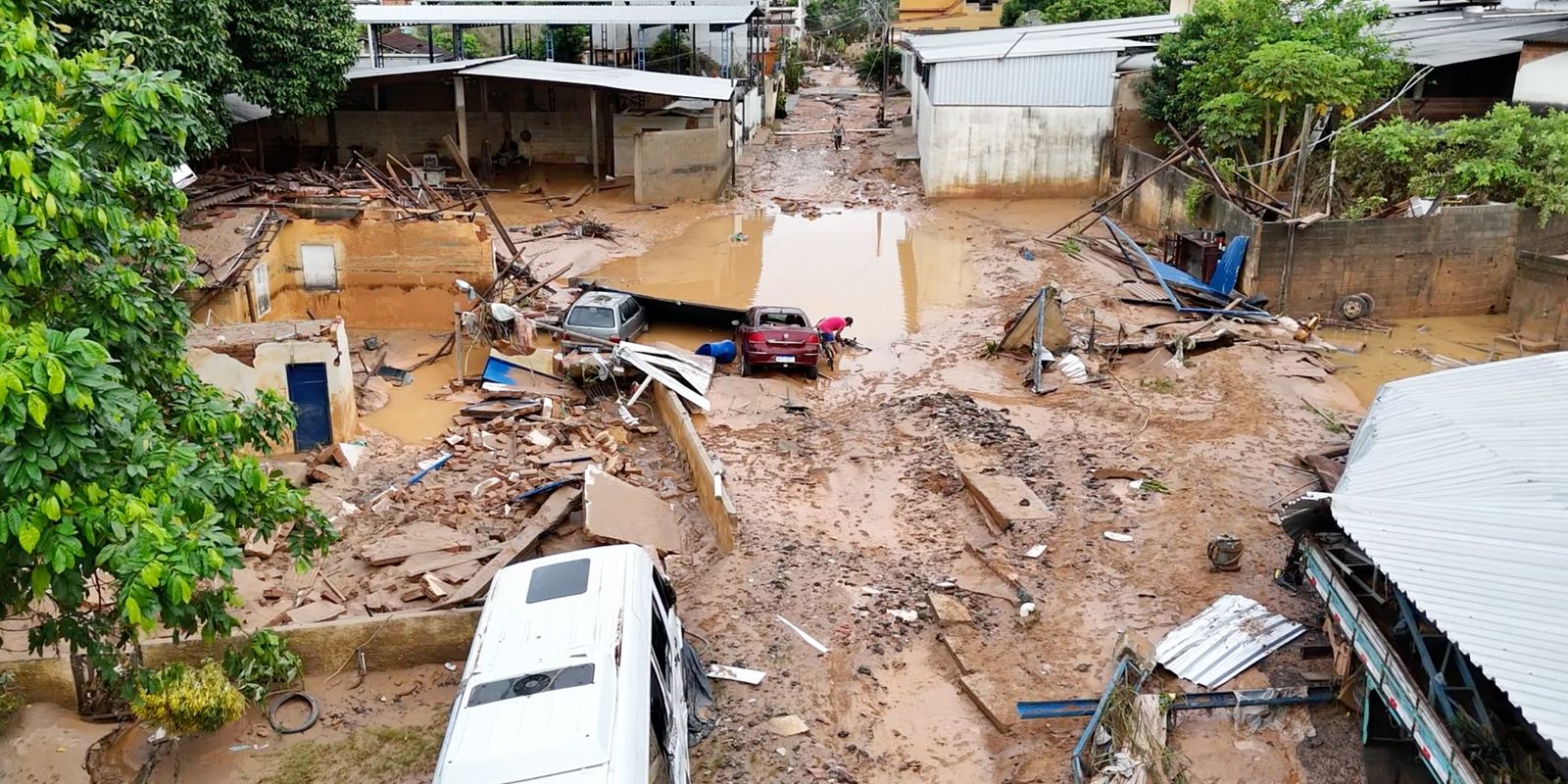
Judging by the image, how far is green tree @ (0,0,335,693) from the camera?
5074 mm

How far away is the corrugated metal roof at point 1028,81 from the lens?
3169 centimetres

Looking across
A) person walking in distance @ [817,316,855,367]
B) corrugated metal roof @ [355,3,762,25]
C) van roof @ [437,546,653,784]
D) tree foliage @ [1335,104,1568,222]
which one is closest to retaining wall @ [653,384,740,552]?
van roof @ [437,546,653,784]

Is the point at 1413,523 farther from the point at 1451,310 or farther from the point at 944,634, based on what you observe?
the point at 1451,310

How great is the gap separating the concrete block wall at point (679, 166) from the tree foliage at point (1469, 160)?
679 inches

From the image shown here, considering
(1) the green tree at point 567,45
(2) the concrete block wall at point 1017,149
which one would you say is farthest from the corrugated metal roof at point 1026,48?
(1) the green tree at point 567,45

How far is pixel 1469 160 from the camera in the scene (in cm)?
2106

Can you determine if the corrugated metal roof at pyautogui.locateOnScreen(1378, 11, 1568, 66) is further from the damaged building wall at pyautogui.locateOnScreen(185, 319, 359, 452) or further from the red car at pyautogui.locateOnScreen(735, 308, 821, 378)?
the damaged building wall at pyautogui.locateOnScreen(185, 319, 359, 452)

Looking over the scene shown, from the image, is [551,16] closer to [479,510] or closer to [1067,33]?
[1067,33]

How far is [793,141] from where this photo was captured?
43.9 m

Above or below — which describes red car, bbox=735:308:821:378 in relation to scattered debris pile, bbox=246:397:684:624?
above

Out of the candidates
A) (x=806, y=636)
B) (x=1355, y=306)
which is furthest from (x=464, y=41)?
(x=806, y=636)

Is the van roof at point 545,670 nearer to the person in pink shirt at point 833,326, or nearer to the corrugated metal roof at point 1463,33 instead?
the person in pink shirt at point 833,326

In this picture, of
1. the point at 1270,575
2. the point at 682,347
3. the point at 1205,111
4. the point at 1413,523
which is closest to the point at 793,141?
the point at 1205,111

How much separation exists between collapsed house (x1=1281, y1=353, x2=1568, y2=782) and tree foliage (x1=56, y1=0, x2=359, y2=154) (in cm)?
1723
